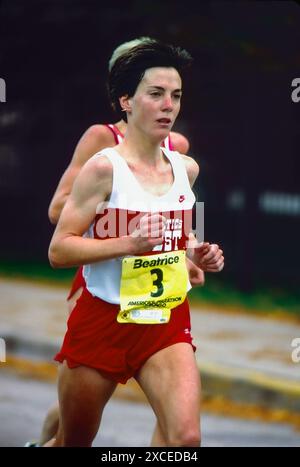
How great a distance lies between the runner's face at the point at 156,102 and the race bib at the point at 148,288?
0.50m

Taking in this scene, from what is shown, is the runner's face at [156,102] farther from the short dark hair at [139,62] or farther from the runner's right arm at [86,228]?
the runner's right arm at [86,228]

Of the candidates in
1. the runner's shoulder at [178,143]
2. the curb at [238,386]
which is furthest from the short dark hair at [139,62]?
the curb at [238,386]

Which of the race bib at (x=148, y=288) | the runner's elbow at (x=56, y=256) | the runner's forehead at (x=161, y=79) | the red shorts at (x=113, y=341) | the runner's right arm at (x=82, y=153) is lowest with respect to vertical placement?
the red shorts at (x=113, y=341)

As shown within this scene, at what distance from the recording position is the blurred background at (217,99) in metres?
10.7

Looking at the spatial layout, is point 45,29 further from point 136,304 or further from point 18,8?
point 136,304

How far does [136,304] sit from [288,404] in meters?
3.17

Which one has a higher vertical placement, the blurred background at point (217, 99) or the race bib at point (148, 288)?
the blurred background at point (217, 99)

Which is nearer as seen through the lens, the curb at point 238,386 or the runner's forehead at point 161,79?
the runner's forehead at point 161,79

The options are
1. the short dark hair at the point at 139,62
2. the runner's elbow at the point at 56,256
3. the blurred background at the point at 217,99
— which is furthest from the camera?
the blurred background at the point at 217,99

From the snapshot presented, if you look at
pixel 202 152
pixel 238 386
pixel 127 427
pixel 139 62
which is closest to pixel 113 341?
pixel 139 62

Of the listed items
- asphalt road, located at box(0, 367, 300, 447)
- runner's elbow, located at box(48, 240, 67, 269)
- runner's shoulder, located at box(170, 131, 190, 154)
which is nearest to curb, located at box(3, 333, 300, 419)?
asphalt road, located at box(0, 367, 300, 447)

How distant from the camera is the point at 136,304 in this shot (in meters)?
4.20
